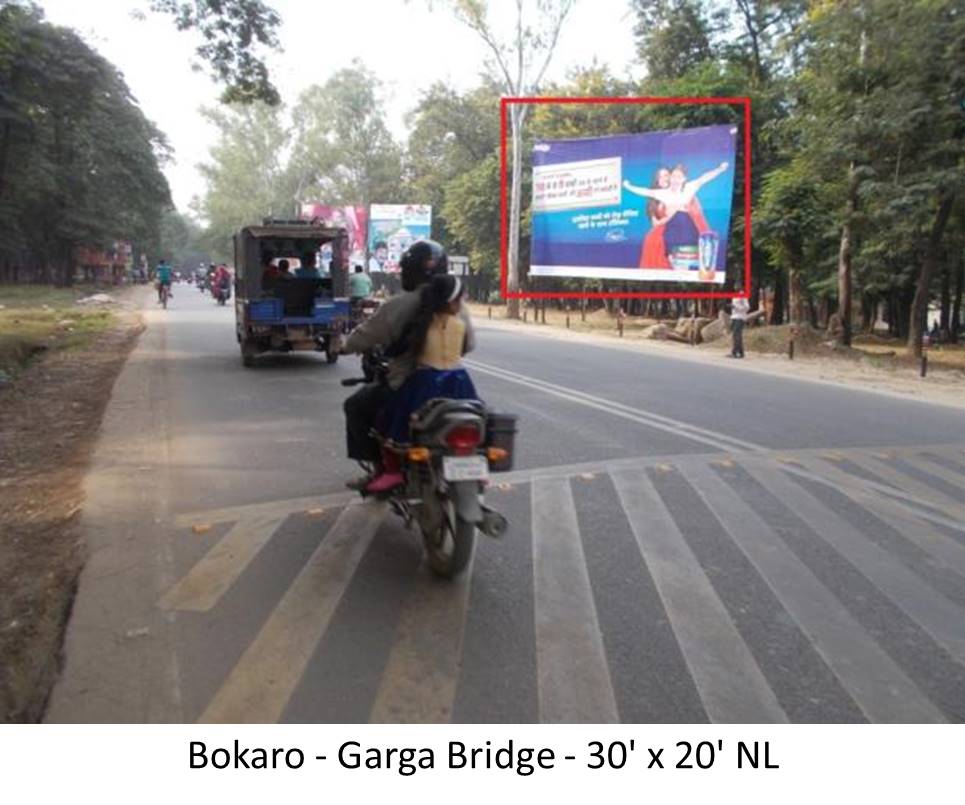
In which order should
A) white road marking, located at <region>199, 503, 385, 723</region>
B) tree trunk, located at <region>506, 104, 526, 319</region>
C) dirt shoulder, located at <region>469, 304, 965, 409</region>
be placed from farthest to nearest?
tree trunk, located at <region>506, 104, 526, 319</region> < dirt shoulder, located at <region>469, 304, 965, 409</region> < white road marking, located at <region>199, 503, 385, 723</region>

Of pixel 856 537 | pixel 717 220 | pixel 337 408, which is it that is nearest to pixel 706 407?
pixel 337 408

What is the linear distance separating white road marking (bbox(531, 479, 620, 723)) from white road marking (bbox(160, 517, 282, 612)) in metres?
1.60

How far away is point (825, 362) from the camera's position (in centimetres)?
1934

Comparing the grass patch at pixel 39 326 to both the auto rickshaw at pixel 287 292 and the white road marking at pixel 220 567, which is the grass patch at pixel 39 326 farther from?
the white road marking at pixel 220 567

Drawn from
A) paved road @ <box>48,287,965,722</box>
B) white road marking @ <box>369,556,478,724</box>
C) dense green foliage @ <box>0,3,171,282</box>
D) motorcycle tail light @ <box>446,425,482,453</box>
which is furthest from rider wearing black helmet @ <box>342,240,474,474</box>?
dense green foliage @ <box>0,3,171,282</box>

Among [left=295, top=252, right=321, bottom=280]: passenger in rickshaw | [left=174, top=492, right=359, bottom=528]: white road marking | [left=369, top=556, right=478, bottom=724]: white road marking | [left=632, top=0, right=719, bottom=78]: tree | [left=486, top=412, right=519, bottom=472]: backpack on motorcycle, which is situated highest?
[left=632, top=0, right=719, bottom=78]: tree

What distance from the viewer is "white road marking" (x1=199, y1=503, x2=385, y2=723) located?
315 cm

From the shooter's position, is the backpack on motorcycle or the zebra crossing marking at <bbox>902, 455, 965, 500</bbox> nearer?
the backpack on motorcycle

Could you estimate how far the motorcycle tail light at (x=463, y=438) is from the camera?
4.23m

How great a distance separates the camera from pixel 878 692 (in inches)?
132

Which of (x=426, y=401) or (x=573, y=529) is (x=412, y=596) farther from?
(x=573, y=529)

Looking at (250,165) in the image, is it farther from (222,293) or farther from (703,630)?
(703,630)

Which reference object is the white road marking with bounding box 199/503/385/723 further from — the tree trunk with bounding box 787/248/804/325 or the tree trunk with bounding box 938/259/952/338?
the tree trunk with bounding box 938/259/952/338

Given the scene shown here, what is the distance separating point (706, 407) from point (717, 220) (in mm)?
15790
